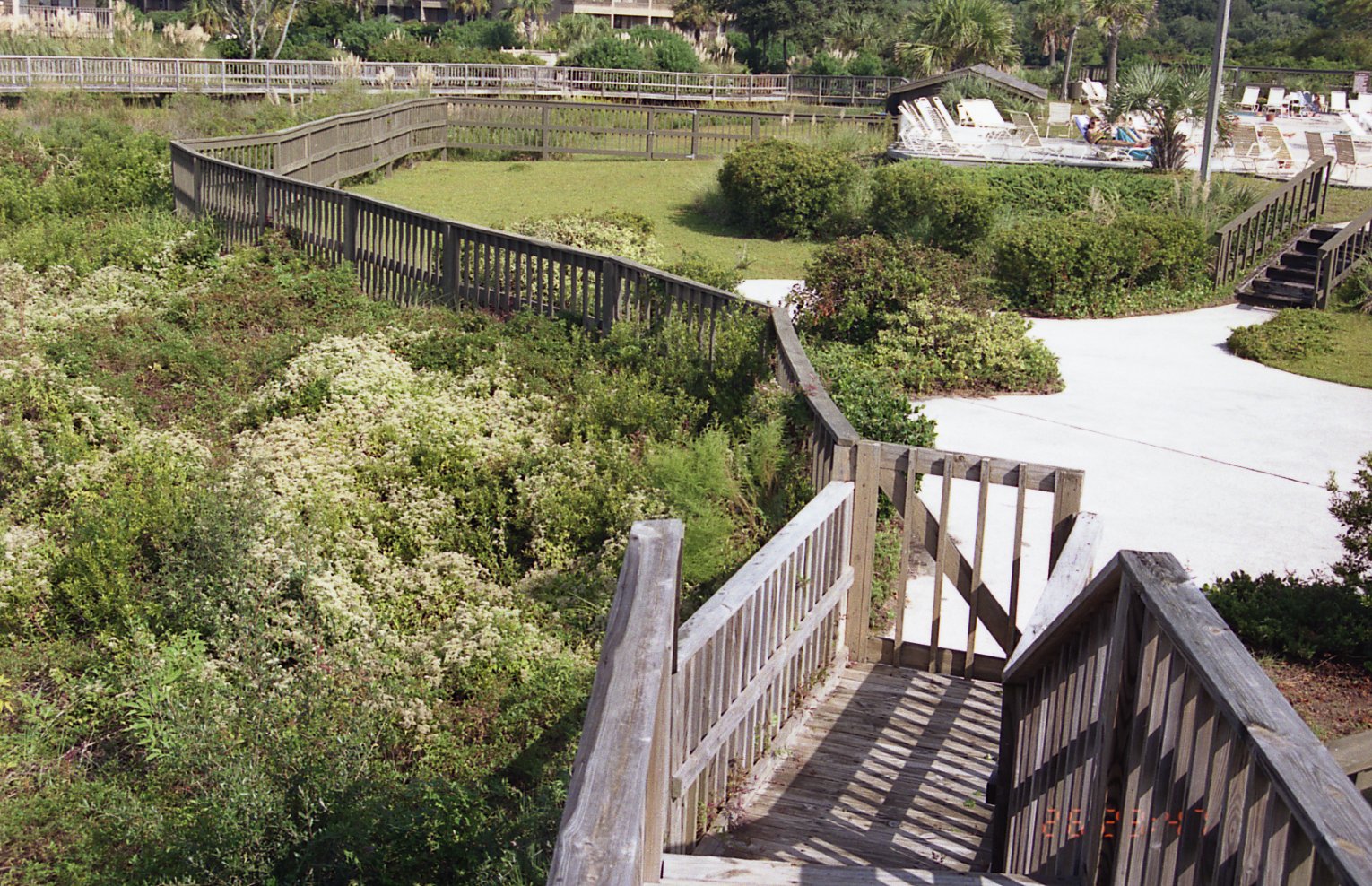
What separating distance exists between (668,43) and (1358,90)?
29074 mm

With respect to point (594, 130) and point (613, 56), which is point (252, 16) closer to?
point (613, 56)

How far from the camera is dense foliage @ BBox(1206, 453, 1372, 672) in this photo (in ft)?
21.9

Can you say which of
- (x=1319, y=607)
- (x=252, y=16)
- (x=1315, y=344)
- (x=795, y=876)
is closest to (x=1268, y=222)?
(x=1315, y=344)

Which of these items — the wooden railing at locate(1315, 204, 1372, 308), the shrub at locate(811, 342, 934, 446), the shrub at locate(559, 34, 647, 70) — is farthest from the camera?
the shrub at locate(559, 34, 647, 70)

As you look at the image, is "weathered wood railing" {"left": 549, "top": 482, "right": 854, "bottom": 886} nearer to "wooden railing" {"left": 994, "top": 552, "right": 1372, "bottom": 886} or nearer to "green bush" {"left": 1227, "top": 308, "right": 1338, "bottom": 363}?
"wooden railing" {"left": 994, "top": 552, "right": 1372, "bottom": 886}

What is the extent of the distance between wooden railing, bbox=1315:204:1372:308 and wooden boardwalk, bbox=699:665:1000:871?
12.2 meters

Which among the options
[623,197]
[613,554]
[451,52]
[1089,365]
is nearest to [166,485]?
[613,554]

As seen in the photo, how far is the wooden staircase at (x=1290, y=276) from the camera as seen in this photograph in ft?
54.0

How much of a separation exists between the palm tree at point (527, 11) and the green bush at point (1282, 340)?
3075 inches

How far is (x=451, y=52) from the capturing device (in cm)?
5312

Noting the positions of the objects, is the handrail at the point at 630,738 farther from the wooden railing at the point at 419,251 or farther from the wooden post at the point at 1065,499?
the wooden railing at the point at 419,251

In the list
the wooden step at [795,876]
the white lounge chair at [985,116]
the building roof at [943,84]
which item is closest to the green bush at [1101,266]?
the white lounge chair at [985,116]

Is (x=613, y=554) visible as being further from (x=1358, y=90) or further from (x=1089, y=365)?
(x=1358, y=90)

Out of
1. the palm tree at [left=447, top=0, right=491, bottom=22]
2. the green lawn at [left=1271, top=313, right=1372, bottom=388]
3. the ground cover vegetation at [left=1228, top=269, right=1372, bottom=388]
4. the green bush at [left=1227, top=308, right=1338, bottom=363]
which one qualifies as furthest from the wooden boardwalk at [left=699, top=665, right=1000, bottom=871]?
the palm tree at [left=447, top=0, right=491, bottom=22]
